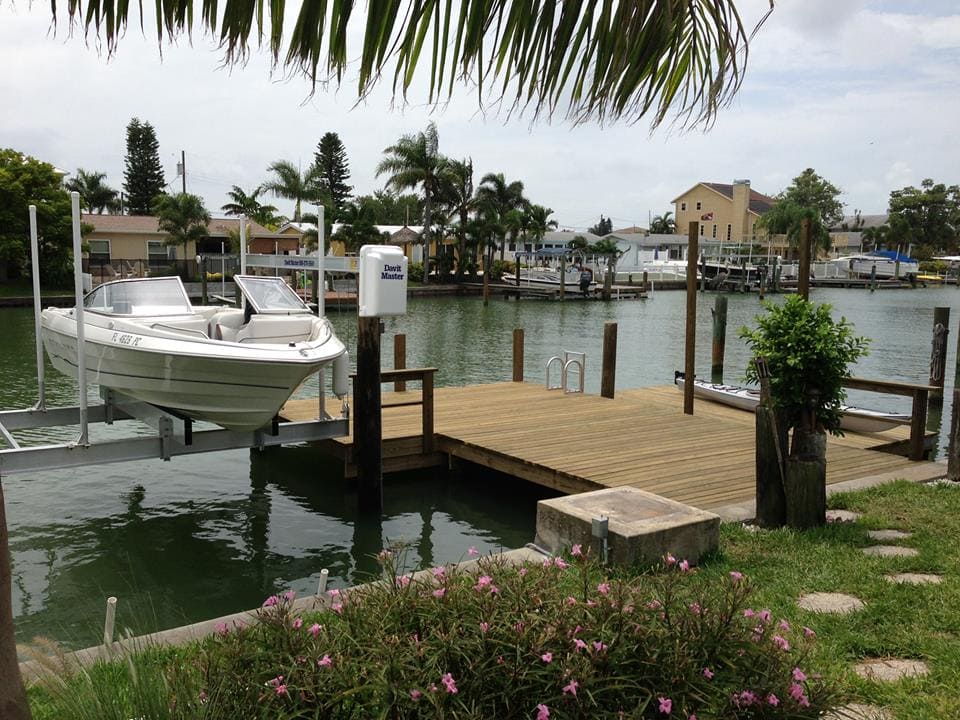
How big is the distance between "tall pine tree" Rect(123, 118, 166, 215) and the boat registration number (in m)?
76.6

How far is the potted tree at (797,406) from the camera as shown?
6488 mm

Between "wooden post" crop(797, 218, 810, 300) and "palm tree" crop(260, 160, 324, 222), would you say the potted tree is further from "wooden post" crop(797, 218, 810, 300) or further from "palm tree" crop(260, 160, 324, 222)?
"palm tree" crop(260, 160, 324, 222)

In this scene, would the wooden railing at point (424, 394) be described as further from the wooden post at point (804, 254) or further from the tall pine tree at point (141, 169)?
the tall pine tree at point (141, 169)

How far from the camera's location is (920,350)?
3103 cm

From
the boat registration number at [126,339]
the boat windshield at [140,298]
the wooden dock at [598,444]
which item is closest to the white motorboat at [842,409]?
the wooden dock at [598,444]

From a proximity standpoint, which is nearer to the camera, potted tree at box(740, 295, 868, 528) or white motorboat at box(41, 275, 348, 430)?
potted tree at box(740, 295, 868, 528)

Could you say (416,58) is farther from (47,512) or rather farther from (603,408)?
(603,408)

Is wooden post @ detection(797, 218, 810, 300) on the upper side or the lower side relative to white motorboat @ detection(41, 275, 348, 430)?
upper

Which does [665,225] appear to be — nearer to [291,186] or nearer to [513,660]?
[291,186]

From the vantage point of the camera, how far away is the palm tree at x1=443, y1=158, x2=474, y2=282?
62.7 meters

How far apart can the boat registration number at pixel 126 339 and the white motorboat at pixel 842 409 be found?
7.99 metres

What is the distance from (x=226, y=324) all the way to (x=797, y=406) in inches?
282

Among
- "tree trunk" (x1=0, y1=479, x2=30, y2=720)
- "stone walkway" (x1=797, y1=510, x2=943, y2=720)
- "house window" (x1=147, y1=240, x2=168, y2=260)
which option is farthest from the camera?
"house window" (x1=147, y1=240, x2=168, y2=260)

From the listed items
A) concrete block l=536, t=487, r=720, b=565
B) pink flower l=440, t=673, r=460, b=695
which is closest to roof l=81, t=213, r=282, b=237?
concrete block l=536, t=487, r=720, b=565
